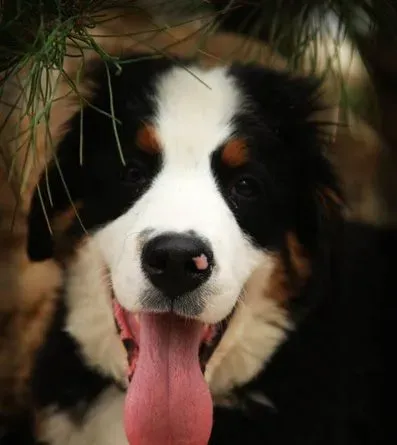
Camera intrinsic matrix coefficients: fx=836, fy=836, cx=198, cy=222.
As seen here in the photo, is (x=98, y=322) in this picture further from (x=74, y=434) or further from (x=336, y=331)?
(x=336, y=331)

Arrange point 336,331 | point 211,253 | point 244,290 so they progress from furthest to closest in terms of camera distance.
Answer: point 336,331 < point 244,290 < point 211,253

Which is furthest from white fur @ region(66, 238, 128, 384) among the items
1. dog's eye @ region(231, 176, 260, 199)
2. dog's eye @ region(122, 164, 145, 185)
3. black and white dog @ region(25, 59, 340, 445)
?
dog's eye @ region(231, 176, 260, 199)

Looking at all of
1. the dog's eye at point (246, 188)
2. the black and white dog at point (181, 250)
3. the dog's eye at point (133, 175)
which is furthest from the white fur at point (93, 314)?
the dog's eye at point (246, 188)

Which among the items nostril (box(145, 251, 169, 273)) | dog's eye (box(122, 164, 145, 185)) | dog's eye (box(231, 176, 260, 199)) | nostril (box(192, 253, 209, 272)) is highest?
dog's eye (box(231, 176, 260, 199))

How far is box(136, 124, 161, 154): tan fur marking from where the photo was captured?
123 centimetres

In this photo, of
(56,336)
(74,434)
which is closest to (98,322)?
(56,336)

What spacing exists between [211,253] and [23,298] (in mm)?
363

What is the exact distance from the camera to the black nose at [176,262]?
1.13 metres

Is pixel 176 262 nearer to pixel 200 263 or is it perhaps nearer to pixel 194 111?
pixel 200 263

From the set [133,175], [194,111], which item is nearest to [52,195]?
[133,175]

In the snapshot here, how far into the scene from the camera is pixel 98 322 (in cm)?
129

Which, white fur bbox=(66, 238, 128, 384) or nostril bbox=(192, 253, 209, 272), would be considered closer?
nostril bbox=(192, 253, 209, 272)

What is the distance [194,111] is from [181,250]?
9.4 inches

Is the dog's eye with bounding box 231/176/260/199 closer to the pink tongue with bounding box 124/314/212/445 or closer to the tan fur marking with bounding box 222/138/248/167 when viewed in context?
the tan fur marking with bounding box 222/138/248/167
